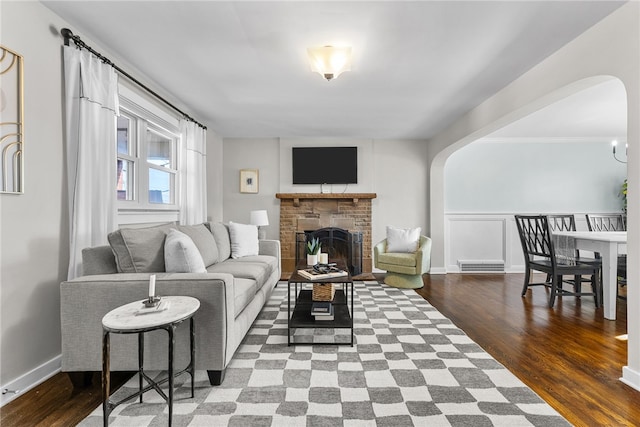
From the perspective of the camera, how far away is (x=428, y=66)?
9.45 ft

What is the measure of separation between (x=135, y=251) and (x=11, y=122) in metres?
0.99

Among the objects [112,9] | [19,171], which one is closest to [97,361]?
[19,171]

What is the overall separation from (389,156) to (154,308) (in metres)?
4.96

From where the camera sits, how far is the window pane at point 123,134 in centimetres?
312

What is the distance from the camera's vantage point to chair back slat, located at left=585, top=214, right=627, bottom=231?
16.3ft

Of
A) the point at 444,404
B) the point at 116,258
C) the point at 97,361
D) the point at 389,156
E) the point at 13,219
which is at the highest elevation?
the point at 389,156

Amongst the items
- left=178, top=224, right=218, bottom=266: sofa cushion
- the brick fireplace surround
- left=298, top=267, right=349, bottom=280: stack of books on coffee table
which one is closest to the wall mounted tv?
the brick fireplace surround

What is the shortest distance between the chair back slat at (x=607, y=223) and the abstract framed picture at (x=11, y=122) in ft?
21.3

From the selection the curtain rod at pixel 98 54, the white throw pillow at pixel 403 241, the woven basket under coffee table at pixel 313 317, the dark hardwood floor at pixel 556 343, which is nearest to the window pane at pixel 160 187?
the curtain rod at pixel 98 54

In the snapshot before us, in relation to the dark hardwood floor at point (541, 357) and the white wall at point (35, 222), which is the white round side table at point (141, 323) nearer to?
the dark hardwood floor at point (541, 357)

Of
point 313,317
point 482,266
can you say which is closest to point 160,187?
point 313,317

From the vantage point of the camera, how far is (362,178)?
5.81 metres

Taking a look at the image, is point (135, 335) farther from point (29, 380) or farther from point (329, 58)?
point (329, 58)

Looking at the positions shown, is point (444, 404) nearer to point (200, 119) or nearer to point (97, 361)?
point (97, 361)
